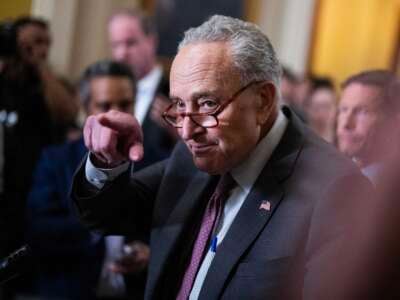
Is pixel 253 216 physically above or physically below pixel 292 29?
above

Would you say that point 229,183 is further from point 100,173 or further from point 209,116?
point 100,173

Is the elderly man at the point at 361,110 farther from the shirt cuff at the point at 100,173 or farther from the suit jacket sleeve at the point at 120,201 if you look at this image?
the shirt cuff at the point at 100,173

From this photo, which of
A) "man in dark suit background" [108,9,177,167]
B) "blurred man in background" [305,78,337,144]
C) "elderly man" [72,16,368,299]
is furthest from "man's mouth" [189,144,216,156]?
"blurred man in background" [305,78,337,144]

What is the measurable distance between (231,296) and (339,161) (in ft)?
1.42

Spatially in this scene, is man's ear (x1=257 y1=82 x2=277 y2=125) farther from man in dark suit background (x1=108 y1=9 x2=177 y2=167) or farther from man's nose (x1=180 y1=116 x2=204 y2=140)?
man in dark suit background (x1=108 y1=9 x2=177 y2=167)

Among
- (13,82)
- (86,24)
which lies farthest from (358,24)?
(13,82)

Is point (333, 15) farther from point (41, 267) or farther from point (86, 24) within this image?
point (41, 267)

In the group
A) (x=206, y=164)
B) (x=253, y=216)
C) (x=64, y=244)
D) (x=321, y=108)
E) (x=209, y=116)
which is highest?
(x=209, y=116)

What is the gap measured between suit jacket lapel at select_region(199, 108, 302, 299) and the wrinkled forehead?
25cm

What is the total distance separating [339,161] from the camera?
6.03 ft

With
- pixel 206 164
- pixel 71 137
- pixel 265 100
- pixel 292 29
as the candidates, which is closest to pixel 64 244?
pixel 71 137

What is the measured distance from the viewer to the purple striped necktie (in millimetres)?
1851

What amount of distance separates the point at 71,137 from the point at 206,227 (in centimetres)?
172

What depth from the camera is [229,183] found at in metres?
1.93
